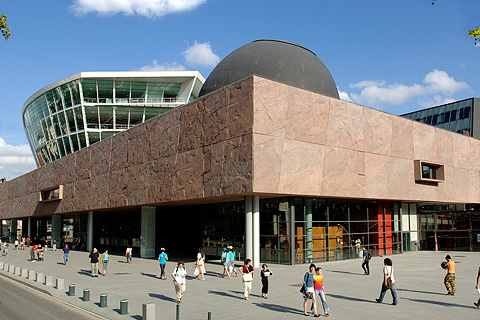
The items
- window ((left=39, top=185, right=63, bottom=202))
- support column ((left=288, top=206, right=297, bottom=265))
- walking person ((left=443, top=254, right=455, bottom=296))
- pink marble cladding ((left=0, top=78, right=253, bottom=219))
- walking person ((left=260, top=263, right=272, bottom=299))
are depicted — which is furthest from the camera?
window ((left=39, top=185, right=63, bottom=202))

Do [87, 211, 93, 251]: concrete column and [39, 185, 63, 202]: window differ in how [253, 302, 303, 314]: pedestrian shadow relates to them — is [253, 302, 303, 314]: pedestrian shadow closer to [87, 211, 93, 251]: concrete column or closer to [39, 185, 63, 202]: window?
[87, 211, 93, 251]: concrete column

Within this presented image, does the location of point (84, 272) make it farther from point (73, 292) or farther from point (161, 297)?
point (161, 297)

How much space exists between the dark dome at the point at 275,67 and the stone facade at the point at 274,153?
441 centimetres

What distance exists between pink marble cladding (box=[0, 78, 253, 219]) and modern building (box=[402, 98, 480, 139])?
2235 inches

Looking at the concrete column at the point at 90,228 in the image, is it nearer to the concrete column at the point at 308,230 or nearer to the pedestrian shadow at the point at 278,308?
the concrete column at the point at 308,230

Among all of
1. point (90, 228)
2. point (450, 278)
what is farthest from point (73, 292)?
point (90, 228)

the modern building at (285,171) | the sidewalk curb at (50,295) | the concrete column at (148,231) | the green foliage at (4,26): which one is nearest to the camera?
the green foliage at (4,26)

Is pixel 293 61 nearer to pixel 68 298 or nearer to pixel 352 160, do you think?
pixel 352 160

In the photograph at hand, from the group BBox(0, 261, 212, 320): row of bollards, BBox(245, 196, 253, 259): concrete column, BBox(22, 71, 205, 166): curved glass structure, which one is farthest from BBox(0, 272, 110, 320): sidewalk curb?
BBox(22, 71, 205, 166): curved glass structure

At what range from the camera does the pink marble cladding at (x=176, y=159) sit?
2553 centimetres

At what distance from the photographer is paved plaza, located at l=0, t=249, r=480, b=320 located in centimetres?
1332

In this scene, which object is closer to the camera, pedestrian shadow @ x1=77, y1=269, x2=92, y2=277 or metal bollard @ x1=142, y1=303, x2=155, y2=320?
metal bollard @ x1=142, y1=303, x2=155, y2=320

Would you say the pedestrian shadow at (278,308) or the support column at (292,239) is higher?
the support column at (292,239)

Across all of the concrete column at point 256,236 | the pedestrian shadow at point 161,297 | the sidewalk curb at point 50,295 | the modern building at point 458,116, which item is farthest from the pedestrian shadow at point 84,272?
the modern building at point 458,116
